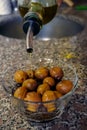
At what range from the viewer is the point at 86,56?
93 cm

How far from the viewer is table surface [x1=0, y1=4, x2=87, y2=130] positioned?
631 millimetres

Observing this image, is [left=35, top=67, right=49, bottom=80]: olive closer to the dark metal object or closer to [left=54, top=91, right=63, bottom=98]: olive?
[left=54, top=91, right=63, bottom=98]: olive

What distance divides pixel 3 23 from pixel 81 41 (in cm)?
45

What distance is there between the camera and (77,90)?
0.74 metres

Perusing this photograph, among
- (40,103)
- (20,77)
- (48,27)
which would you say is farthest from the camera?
(48,27)

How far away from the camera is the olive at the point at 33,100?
22.7 inches

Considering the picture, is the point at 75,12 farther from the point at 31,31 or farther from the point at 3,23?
the point at 31,31

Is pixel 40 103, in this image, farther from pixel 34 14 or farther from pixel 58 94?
pixel 34 14

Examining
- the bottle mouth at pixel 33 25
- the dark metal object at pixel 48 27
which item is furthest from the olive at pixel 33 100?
the dark metal object at pixel 48 27

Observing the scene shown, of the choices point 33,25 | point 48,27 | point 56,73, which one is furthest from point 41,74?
point 48,27

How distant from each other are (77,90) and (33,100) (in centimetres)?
19

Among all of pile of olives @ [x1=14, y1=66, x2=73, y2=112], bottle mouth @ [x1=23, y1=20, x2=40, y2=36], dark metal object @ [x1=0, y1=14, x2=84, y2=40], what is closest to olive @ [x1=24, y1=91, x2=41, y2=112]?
pile of olives @ [x1=14, y1=66, x2=73, y2=112]

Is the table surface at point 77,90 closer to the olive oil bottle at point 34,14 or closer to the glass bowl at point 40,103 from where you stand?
the glass bowl at point 40,103

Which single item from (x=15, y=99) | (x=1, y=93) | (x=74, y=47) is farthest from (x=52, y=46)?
(x=15, y=99)
